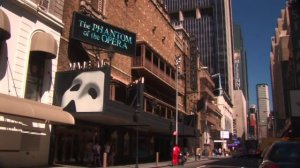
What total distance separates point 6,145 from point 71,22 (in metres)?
11.1

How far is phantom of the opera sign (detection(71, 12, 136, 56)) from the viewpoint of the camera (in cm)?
2864

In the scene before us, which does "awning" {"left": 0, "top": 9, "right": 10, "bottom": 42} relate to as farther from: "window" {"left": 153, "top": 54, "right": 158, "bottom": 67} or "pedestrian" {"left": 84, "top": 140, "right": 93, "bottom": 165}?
"window" {"left": 153, "top": 54, "right": 158, "bottom": 67}

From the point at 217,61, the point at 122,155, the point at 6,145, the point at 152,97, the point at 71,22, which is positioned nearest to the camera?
the point at 6,145

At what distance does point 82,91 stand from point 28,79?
4.14 metres

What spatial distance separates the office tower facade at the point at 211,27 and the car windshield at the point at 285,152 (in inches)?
6130

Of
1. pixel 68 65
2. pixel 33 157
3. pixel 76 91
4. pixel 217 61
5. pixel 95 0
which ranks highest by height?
pixel 217 61

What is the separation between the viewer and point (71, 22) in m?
28.7

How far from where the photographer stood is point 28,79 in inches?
948

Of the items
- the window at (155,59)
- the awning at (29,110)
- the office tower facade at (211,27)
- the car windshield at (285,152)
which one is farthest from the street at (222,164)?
the office tower facade at (211,27)

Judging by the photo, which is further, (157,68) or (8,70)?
(157,68)

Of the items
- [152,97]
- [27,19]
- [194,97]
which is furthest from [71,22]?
[194,97]

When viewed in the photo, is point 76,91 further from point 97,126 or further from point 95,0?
point 95,0

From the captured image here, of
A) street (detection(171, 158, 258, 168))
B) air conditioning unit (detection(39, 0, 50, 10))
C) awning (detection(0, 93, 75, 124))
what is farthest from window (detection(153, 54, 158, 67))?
awning (detection(0, 93, 75, 124))

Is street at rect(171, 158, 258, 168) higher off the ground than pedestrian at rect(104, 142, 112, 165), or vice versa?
pedestrian at rect(104, 142, 112, 165)
